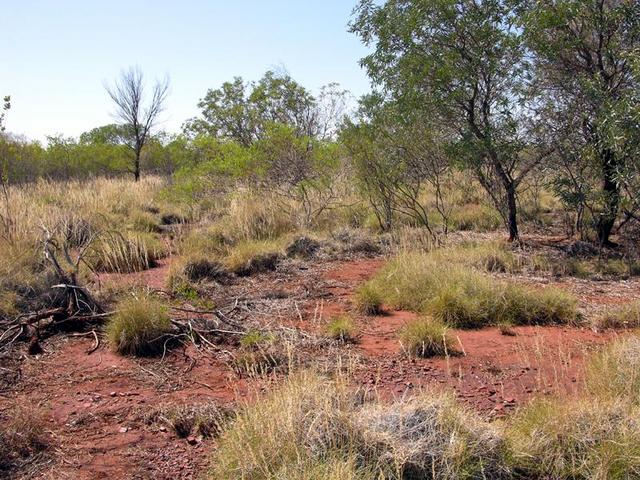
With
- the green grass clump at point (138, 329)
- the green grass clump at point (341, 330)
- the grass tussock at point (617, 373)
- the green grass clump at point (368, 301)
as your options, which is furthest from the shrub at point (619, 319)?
the green grass clump at point (138, 329)

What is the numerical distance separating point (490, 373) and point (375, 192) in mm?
7312

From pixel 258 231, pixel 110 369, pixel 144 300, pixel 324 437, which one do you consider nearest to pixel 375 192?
pixel 258 231

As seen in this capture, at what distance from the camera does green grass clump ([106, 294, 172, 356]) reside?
5.37 metres

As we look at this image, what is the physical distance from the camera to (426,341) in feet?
17.9

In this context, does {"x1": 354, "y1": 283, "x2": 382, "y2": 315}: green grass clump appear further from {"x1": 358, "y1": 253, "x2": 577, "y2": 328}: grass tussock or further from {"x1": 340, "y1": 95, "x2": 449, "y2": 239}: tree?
{"x1": 340, "y1": 95, "x2": 449, "y2": 239}: tree

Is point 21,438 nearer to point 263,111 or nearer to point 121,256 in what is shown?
point 121,256

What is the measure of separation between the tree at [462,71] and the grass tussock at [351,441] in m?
7.27

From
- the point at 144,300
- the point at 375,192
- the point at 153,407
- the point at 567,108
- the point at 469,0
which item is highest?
the point at 469,0

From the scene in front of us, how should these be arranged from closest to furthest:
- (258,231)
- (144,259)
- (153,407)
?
(153,407) → (144,259) → (258,231)

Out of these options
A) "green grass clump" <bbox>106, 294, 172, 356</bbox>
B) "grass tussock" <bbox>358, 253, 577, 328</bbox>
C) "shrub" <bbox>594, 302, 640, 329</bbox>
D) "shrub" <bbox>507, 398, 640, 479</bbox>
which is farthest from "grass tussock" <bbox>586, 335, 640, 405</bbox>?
"green grass clump" <bbox>106, 294, 172, 356</bbox>

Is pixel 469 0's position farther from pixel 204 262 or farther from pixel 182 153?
pixel 182 153

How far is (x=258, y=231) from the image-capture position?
11.3m

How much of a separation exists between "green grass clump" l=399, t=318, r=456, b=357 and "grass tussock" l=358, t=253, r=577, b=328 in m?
0.76

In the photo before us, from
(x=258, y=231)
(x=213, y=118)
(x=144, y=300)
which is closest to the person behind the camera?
(x=144, y=300)
